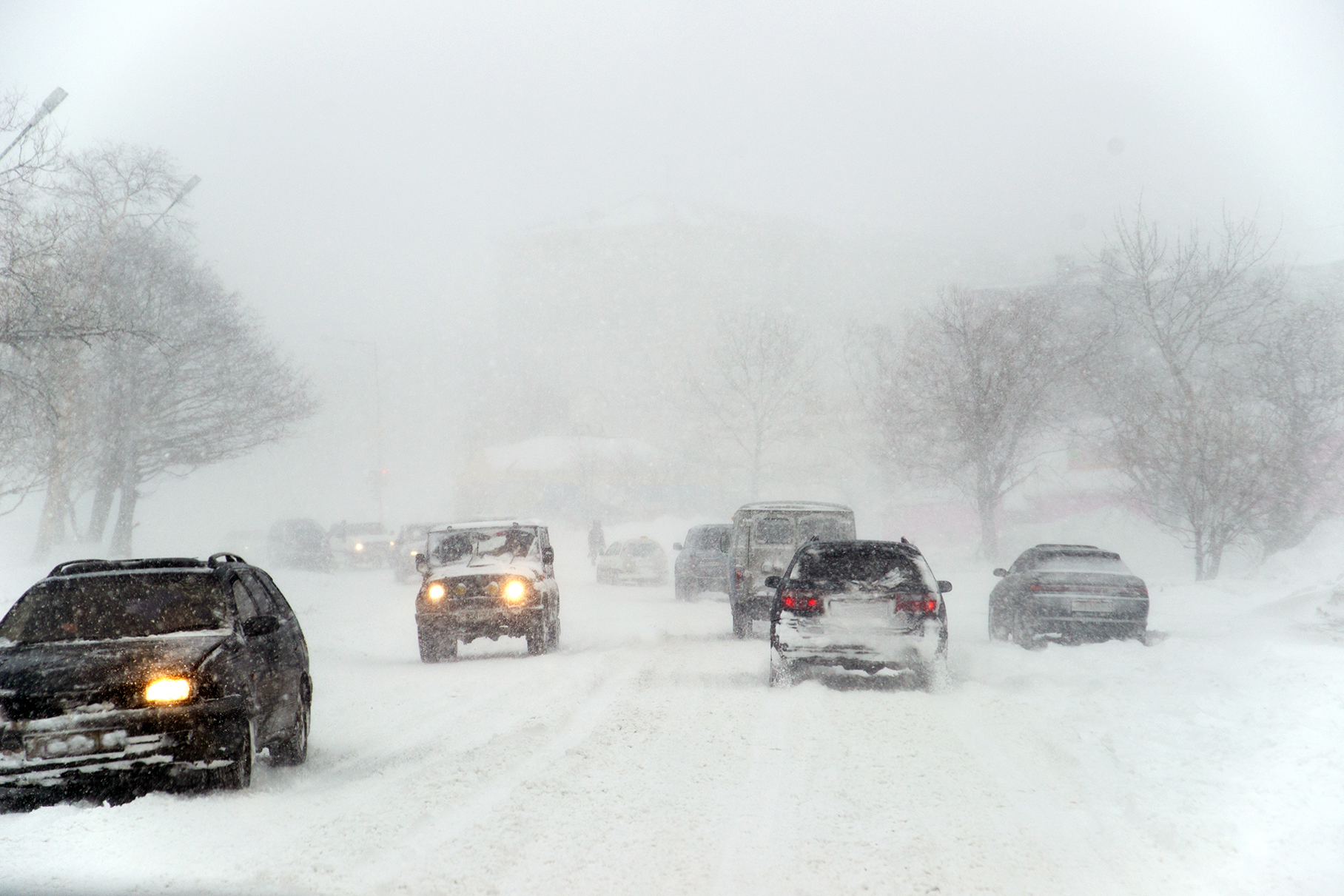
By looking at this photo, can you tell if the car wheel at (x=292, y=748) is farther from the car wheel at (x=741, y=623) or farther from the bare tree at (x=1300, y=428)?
the bare tree at (x=1300, y=428)

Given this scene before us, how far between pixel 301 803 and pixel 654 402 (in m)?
99.9

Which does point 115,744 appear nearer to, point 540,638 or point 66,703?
point 66,703

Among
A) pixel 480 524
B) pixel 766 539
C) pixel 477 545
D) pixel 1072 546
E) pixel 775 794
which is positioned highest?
pixel 480 524

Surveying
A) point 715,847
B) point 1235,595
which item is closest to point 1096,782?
point 715,847

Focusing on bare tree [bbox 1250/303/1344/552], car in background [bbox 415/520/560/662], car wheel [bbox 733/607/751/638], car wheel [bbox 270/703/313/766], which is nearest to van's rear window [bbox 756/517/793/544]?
car wheel [bbox 733/607/751/638]

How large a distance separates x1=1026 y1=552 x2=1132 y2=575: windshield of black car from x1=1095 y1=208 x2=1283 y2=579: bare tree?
12.5m

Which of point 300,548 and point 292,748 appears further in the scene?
point 300,548

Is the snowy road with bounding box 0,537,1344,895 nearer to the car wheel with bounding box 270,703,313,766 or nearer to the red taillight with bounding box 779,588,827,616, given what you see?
the car wheel with bounding box 270,703,313,766

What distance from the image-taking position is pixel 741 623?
647 inches

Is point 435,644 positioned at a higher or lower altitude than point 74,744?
lower

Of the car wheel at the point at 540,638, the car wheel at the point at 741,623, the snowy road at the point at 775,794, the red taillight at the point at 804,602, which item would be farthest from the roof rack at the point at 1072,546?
the car wheel at the point at 540,638

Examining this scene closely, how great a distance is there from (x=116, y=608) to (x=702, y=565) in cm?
1809

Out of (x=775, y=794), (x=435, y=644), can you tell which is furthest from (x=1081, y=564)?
(x=775, y=794)

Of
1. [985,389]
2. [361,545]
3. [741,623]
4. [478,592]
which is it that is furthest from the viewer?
[361,545]
